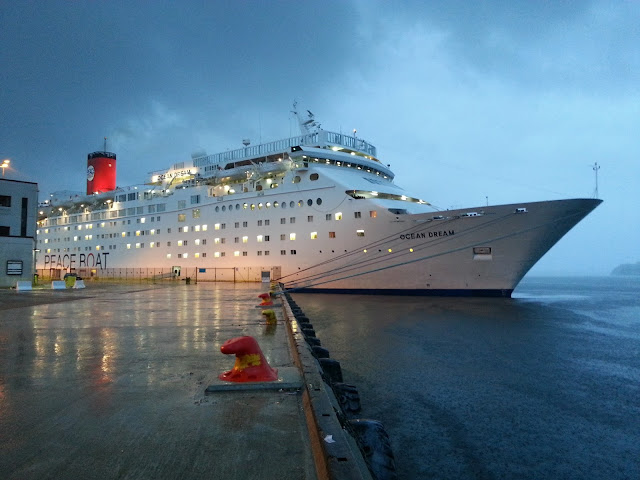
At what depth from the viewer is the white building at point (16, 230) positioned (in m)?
26.2

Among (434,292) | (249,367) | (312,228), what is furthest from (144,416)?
(312,228)

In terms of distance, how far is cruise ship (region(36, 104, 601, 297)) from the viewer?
22.7 m

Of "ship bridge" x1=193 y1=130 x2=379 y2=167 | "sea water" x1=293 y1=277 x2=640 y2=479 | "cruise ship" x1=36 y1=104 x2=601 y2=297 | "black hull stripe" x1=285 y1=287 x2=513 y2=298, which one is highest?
"ship bridge" x1=193 y1=130 x2=379 y2=167

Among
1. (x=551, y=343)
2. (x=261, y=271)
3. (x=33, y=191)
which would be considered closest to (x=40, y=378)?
(x=551, y=343)

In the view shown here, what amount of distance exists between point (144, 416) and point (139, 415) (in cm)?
7

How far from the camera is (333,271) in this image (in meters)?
27.0

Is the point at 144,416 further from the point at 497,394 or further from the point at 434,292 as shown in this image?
the point at 434,292

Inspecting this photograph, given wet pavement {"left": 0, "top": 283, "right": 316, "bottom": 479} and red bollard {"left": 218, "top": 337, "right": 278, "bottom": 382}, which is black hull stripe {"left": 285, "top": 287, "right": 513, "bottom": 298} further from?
red bollard {"left": 218, "top": 337, "right": 278, "bottom": 382}

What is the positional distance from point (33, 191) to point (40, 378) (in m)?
27.8

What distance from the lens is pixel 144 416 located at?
151 inches

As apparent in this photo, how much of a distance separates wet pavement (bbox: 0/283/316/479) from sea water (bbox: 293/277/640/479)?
223 cm

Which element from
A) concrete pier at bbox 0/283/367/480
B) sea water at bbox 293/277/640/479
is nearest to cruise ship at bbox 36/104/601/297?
sea water at bbox 293/277/640/479

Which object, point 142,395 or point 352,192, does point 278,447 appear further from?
point 352,192

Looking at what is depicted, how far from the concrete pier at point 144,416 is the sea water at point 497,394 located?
6.97ft
